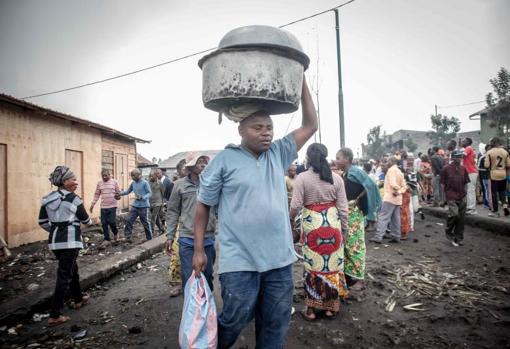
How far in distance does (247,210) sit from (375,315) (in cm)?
260

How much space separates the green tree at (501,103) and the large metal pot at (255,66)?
25408 mm

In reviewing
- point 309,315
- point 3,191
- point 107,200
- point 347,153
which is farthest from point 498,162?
point 3,191

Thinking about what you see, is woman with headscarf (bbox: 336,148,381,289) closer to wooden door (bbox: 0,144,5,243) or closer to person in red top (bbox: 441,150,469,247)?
person in red top (bbox: 441,150,469,247)

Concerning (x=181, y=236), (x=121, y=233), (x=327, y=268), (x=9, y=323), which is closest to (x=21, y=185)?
(x=121, y=233)

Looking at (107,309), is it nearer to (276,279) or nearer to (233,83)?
(276,279)

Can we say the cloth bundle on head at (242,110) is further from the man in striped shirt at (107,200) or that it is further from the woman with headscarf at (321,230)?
the man in striped shirt at (107,200)

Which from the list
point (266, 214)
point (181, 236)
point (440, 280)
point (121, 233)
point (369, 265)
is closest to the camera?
point (266, 214)

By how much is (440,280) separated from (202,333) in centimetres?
417

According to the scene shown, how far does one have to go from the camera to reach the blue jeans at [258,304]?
1867 mm

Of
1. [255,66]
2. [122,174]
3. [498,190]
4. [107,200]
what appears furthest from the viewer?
[122,174]

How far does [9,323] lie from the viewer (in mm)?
3691

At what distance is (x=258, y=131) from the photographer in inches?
78.3

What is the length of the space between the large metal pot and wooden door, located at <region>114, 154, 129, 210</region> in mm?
14812

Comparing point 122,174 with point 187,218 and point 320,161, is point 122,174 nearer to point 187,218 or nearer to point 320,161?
point 187,218
